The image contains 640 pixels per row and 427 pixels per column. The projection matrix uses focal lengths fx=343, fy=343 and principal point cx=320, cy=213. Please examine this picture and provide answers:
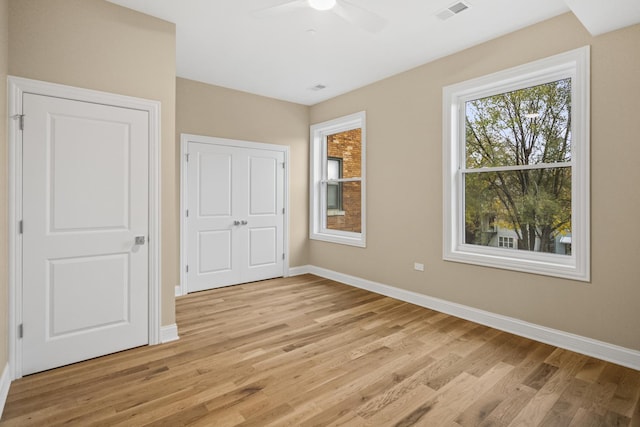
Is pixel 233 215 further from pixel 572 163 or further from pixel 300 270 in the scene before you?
pixel 572 163

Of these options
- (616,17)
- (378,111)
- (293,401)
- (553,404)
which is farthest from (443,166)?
(293,401)

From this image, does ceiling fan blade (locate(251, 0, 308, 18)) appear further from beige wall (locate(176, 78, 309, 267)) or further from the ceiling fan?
beige wall (locate(176, 78, 309, 267))

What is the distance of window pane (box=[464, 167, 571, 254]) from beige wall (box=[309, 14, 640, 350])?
10.9 inches

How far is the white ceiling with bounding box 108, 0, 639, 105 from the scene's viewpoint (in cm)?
280

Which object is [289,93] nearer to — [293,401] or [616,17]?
[616,17]

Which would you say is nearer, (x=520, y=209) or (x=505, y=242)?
(x=520, y=209)

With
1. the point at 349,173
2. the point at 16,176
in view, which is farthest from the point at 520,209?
the point at 16,176

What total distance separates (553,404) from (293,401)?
1610 millimetres

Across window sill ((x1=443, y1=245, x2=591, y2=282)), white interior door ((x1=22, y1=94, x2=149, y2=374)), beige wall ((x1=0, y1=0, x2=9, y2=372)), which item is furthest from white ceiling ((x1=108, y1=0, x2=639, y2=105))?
window sill ((x1=443, y1=245, x2=591, y2=282))

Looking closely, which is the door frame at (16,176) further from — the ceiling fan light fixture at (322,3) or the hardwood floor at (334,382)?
the ceiling fan light fixture at (322,3)

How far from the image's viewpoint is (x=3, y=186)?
224cm

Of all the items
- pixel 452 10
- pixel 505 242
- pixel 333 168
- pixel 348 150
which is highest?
pixel 452 10

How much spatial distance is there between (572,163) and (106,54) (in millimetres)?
3904

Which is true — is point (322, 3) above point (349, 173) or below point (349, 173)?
above
